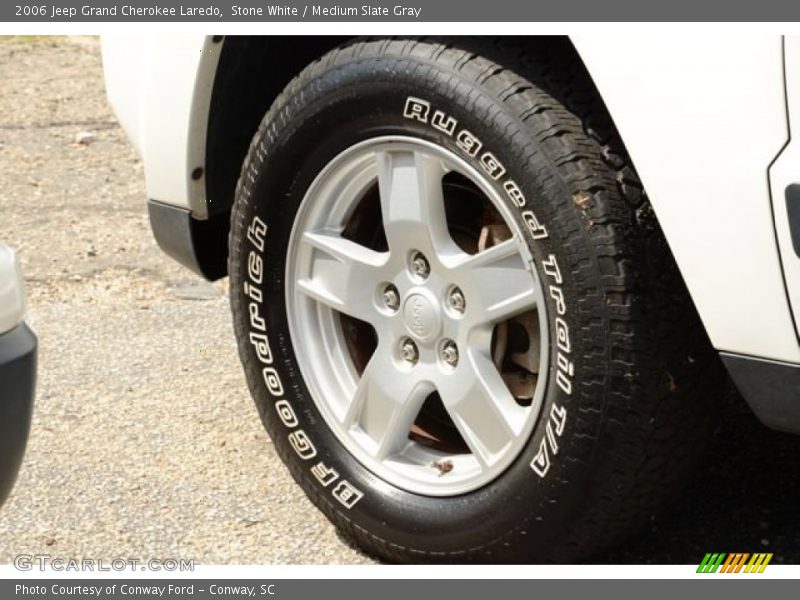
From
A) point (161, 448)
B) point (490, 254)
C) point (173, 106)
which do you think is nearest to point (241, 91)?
point (173, 106)

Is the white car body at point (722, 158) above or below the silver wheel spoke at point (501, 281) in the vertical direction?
above

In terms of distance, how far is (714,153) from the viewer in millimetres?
2162

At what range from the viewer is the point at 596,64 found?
7.59ft

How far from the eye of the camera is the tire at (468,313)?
2.44 m

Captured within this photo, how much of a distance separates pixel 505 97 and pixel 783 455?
1405 mm

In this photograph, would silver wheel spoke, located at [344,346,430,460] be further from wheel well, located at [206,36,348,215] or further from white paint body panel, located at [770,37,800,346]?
white paint body panel, located at [770,37,800,346]

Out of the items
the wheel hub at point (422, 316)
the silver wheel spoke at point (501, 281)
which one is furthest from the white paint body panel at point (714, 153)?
the wheel hub at point (422, 316)

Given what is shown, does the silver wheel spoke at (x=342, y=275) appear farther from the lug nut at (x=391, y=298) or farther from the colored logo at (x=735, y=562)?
the colored logo at (x=735, y=562)

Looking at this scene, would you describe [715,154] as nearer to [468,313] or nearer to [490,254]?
[490,254]

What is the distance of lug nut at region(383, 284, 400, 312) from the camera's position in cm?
291

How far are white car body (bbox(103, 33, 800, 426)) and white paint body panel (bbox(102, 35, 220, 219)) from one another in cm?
109

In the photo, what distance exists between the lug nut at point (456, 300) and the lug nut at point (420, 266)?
3.1 inches

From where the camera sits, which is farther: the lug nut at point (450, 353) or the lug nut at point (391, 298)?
the lug nut at point (391, 298)

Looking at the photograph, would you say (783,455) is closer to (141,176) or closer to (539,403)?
(539,403)
